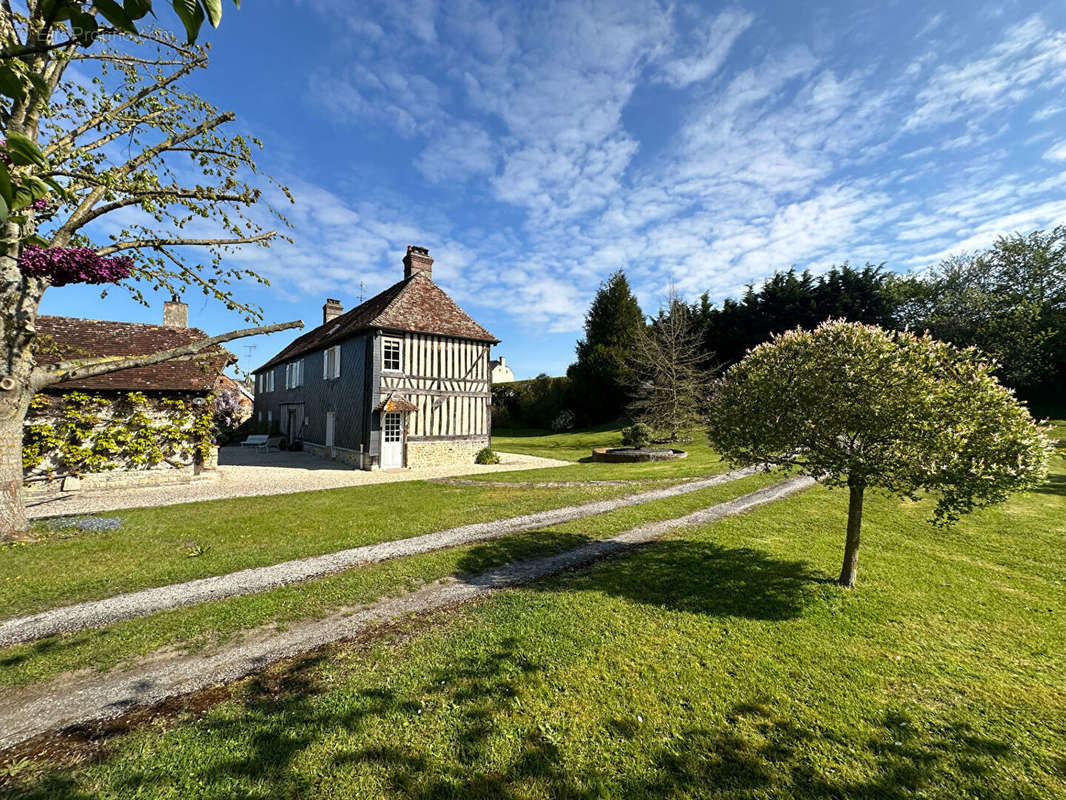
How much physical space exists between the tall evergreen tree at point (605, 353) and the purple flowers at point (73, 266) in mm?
28371

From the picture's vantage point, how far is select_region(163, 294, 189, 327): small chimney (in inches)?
742

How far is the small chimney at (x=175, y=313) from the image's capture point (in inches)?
742

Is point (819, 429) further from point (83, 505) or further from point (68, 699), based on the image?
point (83, 505)

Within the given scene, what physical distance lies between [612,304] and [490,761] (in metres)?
34.4

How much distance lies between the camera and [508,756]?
3.12 meters

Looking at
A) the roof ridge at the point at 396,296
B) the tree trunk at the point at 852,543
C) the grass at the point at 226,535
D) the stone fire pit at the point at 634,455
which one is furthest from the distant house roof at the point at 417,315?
the tree trunk at the point at 852,543

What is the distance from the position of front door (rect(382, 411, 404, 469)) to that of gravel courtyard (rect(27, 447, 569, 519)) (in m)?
0.65

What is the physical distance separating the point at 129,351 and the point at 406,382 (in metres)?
8.99

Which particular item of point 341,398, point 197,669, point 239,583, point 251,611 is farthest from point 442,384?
point 197,669

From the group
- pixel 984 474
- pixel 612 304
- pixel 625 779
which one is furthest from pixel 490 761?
pixel 612 304

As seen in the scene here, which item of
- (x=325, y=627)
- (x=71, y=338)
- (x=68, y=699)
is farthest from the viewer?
(x=71, y=338)

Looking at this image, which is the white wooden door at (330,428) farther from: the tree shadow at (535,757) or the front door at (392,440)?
the tree shadow at (535,757)

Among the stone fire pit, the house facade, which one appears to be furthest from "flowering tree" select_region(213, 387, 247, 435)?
the stone fire pit

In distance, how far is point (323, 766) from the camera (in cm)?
298
